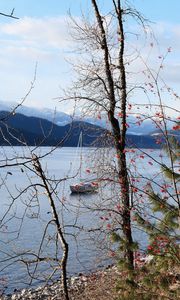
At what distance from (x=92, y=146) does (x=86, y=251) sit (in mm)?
17414

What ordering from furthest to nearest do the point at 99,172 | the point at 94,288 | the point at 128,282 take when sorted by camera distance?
the point at 94,288
the point at 99,172
the point at 128,282

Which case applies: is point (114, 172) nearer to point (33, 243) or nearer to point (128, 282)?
point (128, 282)

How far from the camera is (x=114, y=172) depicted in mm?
13070

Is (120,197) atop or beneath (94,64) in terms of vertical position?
beneath

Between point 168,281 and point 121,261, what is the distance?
1.37 m

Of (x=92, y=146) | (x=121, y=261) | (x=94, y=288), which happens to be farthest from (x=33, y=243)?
(x=121, y=261)

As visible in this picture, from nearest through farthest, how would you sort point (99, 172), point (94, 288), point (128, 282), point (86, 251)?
point (128, 282) < point (99, 172) < point (94, 288) < point (86, 251)

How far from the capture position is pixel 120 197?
13.2 metres

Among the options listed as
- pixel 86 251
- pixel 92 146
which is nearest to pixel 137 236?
pixel 86 251

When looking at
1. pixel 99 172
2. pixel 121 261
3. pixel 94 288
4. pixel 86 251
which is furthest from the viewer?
pixel 86 251

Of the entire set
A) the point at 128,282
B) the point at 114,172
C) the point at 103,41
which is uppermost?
the point at 103,41

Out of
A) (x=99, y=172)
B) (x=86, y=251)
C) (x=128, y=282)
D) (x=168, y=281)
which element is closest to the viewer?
(x=168, y=281)

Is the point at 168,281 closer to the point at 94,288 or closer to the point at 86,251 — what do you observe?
the point at 94,288

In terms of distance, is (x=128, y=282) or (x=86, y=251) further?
(x=86, y=251)
